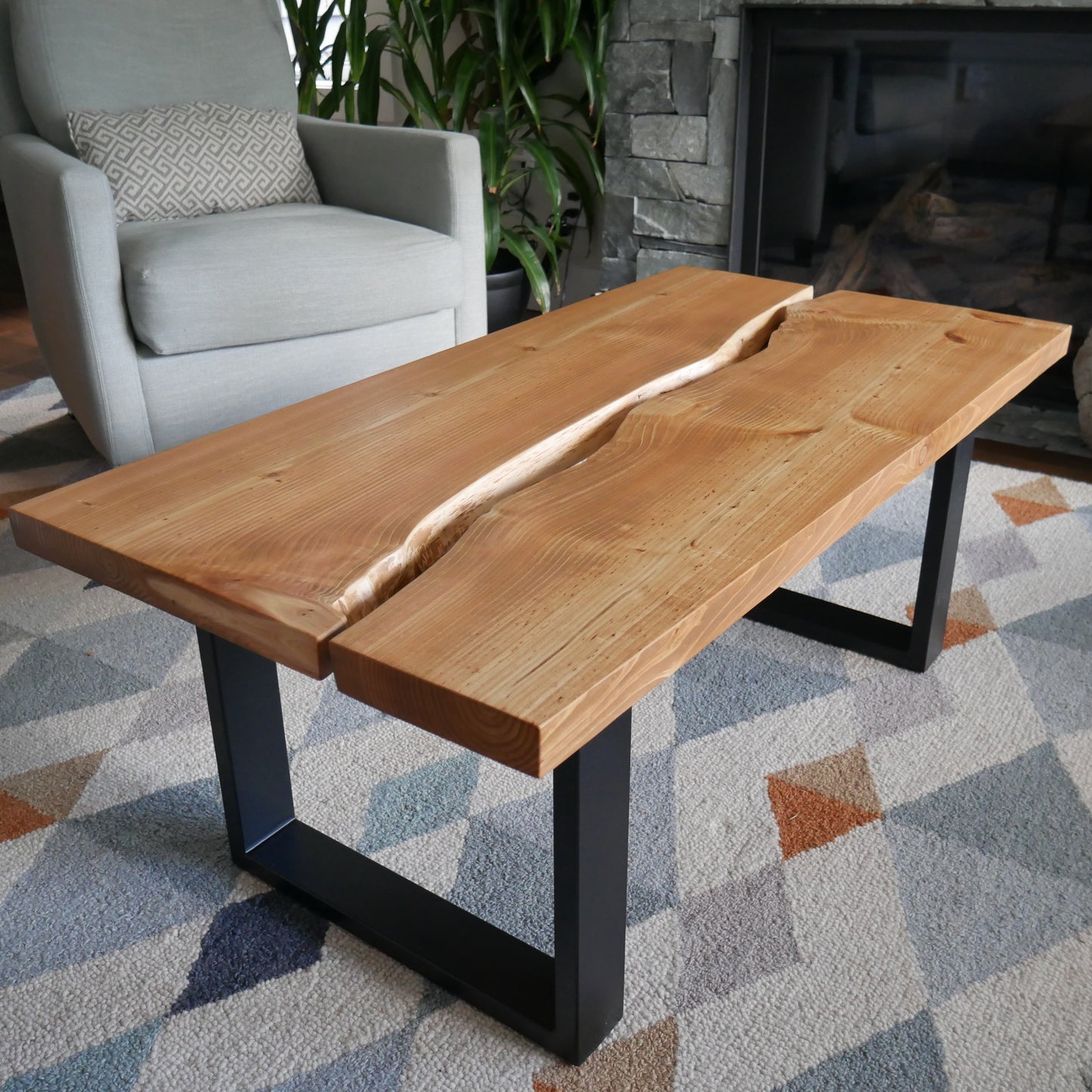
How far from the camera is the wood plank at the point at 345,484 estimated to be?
786mm

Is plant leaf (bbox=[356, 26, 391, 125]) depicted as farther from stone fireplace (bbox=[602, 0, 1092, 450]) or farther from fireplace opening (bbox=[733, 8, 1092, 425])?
fireplace opening (bbox=[733, 8, 1092, 425])

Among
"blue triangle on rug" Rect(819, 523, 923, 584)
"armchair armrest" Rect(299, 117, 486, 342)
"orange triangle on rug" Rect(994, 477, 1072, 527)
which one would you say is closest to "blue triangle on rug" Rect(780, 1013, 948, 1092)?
"blue triangle on rug" Rect(819, 523, 923, 584)

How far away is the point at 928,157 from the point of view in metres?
2.41

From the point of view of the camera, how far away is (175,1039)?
0.93 m

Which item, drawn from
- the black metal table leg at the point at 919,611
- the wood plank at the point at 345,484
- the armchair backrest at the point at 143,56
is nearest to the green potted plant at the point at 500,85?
the armchair backrest at the point at 143,56

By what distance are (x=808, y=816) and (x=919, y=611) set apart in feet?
1.22

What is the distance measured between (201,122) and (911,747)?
5.94ft

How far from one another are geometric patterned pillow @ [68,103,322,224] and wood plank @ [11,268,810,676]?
113 centimetres

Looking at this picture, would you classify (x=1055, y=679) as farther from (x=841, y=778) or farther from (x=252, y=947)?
(x=252, y=947)

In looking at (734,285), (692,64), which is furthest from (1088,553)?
(692,64)

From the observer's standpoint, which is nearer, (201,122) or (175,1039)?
(175,1039)

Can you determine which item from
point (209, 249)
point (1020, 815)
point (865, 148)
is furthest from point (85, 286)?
point (865, 148)

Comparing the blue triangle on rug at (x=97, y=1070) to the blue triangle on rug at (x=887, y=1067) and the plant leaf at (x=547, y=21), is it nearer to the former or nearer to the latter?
the blue triangle on rug at (x=887, y=1067)

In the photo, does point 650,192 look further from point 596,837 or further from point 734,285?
point 596,837
